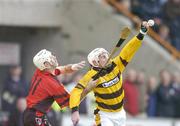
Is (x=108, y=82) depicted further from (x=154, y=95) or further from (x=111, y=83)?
(x=154, y=95)

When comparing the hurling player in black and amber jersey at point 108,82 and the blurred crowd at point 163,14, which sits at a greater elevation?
the hurling player in black and amber jersey at point 108,82

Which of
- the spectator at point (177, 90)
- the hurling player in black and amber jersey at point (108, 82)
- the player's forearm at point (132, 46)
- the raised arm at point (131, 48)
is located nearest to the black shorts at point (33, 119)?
the hurling player in black and amber jersey at point (108, 82)

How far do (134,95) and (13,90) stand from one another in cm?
234

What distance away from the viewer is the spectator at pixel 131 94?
18.4 metres

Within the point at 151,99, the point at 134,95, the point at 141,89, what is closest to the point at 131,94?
the point at 134,95

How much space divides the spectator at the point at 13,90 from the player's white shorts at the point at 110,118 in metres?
4.99

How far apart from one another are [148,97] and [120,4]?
255 cm

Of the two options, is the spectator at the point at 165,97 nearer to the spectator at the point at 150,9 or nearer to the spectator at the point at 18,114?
the spectator at the point at 150,9

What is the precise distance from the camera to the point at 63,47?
67.5 feet

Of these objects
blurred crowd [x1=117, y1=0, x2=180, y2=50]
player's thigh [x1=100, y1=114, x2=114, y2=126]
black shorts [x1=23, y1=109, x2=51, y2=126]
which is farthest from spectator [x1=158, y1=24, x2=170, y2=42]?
black shorts [x1=23, y1=109, x2=51, y2=126]

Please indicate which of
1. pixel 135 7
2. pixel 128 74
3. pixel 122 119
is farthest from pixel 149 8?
pixel 122 119

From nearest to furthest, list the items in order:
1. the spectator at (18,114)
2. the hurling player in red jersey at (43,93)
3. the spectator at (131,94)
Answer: the hurling player in red jersey at (43,93) < the spectator at (18,114) < the spectator at (131,94)

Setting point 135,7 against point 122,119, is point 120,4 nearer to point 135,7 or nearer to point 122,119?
point 135,7

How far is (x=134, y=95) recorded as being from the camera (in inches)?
730
